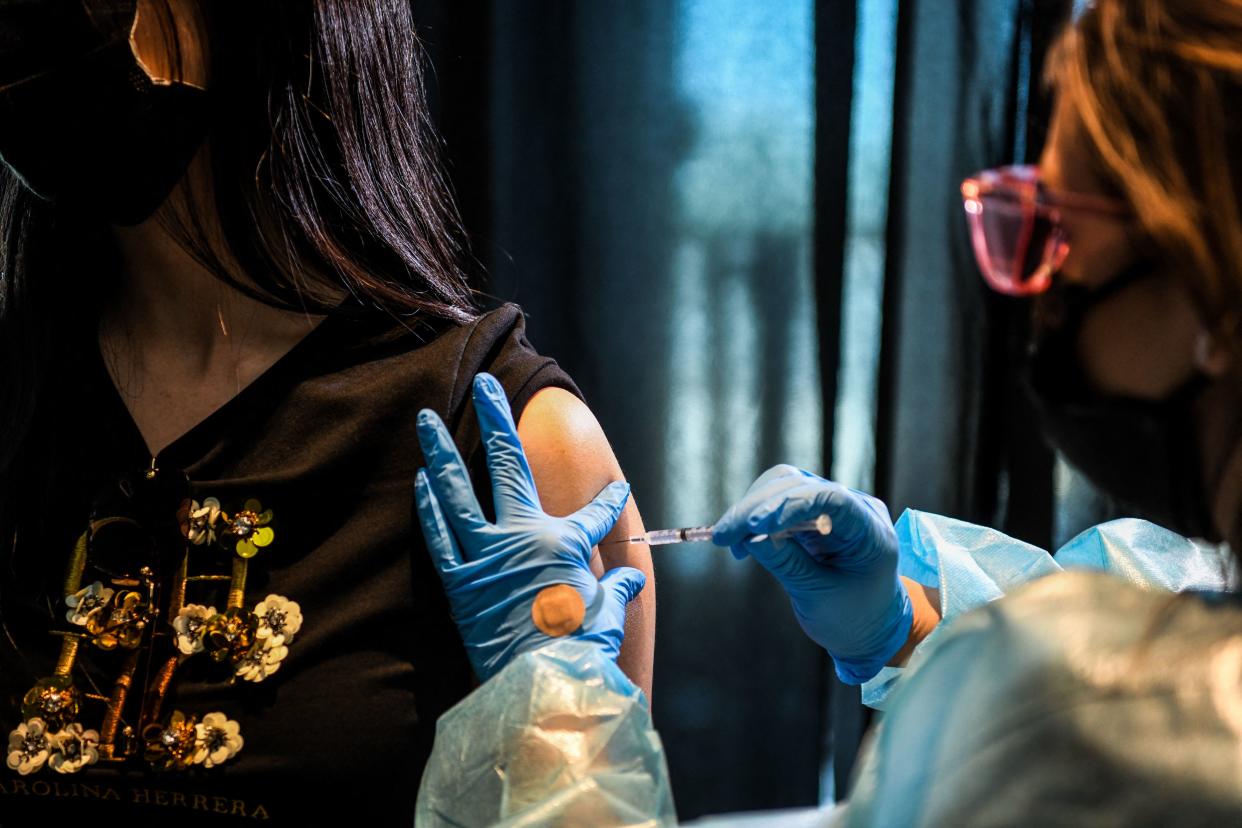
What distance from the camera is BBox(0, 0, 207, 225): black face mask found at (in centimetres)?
108

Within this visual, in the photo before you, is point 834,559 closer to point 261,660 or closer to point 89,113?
point 261,660

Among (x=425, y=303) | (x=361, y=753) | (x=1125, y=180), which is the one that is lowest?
(x=361, y=753)

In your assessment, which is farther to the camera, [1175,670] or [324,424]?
[324,424]

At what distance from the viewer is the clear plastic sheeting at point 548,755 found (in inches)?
36.8

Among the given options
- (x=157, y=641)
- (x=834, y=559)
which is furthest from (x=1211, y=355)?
(x=157, y=641)

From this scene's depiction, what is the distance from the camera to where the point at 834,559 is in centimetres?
128

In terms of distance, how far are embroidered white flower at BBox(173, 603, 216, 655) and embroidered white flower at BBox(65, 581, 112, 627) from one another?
0.26 feet

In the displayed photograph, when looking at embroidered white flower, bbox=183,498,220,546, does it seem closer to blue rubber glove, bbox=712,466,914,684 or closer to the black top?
the black top

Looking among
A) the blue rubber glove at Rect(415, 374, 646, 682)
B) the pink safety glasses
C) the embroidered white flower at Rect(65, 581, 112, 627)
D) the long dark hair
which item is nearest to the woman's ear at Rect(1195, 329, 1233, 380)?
the pink safety glasses

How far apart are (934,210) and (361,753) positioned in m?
1.49

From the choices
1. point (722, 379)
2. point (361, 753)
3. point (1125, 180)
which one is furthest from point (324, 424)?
point (722, 379)

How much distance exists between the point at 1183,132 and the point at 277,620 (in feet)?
2.79

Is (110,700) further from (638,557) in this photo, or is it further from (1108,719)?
(1108,719)

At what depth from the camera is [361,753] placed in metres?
1.07
